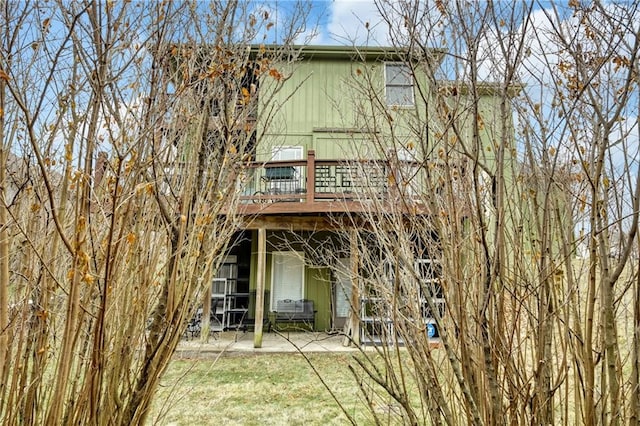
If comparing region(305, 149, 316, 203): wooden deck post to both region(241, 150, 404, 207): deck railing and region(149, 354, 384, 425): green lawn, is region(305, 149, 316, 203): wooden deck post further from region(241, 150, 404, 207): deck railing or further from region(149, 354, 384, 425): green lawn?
region(149, 354, 384, 425): green lawn

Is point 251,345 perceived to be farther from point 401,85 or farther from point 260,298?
point 401,85

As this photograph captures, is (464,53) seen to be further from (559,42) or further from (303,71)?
(303,71)

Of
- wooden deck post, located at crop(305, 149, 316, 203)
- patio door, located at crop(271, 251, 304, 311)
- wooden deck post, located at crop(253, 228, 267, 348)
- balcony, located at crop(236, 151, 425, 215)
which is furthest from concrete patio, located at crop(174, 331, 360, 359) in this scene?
wooden deck post, located at crop(305, 149, 316, 203)

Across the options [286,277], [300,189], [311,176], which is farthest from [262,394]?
[286,277]

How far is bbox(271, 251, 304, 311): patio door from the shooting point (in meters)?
11.0

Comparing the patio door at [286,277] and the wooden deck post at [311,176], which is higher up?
the wooden deck post at [311,176]

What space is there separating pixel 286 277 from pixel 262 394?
5.49 metres

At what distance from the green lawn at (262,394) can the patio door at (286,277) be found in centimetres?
313

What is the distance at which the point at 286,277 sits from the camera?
36.5 ft

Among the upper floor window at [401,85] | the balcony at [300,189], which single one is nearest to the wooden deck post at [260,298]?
the balcony at [300,189]

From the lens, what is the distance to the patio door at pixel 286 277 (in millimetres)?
11000

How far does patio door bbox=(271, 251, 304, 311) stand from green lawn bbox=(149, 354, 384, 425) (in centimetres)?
313

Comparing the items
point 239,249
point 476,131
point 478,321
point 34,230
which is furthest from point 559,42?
point 239,249

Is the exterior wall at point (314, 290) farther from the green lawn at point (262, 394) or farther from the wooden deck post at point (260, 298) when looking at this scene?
the green lawn at point (262, 394)
